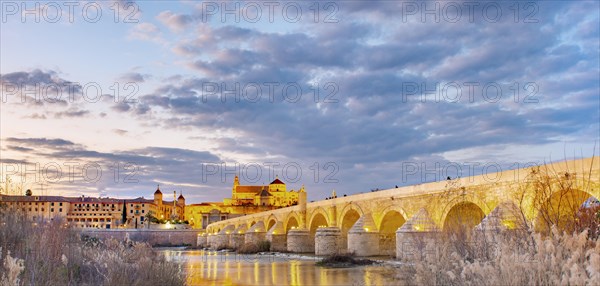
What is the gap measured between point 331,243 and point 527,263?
25.1 metres

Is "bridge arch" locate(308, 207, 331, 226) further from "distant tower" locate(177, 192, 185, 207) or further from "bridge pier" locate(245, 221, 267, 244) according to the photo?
"distant tower" locate(177, 192, 185, 207)

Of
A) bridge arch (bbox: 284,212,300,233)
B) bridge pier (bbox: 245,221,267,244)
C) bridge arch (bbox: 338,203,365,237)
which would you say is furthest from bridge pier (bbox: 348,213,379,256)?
bridge pier (bbox: 245,221,267,244)

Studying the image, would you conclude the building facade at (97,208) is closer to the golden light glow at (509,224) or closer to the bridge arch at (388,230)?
the bridge arch at (388,230)

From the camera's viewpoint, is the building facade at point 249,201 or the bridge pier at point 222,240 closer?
the bridge pier at point 222,240

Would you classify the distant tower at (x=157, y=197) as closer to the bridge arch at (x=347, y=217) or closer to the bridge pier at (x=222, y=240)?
the bridge pier at (x=222, y=240)

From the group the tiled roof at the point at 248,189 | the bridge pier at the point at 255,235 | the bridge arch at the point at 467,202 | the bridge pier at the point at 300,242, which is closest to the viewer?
the bridge arch at the point at 467,202

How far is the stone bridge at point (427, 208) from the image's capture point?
15.1 m

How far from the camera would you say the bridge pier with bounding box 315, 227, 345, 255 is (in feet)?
100

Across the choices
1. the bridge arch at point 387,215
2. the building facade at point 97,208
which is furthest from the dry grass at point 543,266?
the building facade at point 97,208

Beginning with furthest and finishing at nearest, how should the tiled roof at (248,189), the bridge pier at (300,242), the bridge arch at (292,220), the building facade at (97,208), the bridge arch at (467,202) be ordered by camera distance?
1. the tiled roof at (248,189)
2. the building facade at (97,208)
3. the bridge arch at (292,220)
4. the bridge pier at (300,242)
5. the bridge arch at (467,202)

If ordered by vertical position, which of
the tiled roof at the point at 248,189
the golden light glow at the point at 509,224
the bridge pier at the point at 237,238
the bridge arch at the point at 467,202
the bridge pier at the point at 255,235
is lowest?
the bridge pier at the point at 237,238

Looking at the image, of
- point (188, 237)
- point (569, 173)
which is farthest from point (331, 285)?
point (188, 237)

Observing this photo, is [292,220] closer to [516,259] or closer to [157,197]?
[516,259]

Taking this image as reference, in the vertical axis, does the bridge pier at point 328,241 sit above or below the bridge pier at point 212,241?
above
